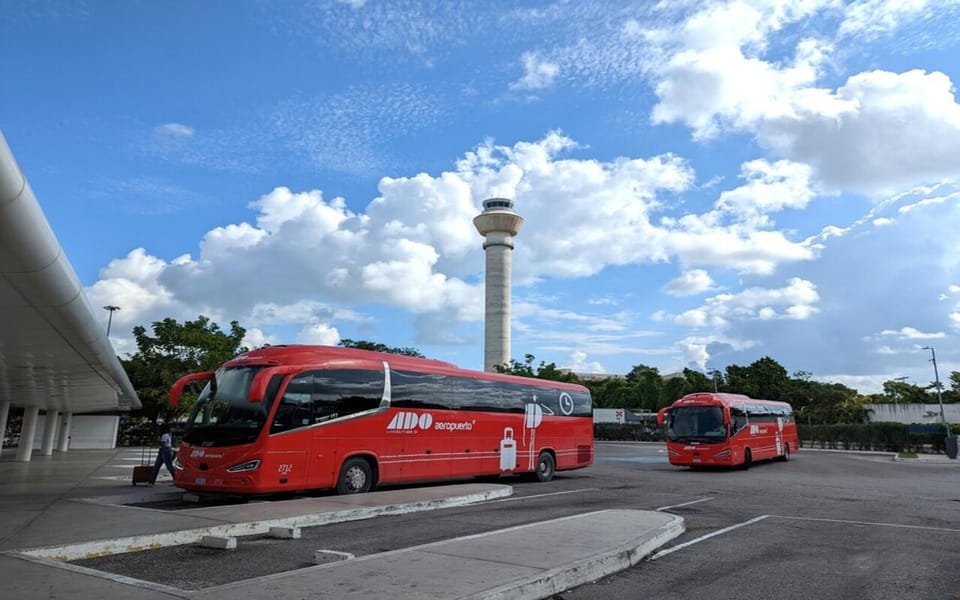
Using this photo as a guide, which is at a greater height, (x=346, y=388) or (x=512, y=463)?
(x=346, y=388)

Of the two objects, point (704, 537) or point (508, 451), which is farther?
point (508, 451)

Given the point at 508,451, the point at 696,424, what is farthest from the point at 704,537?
the point at 696,424

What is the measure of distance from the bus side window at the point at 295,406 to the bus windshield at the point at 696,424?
1620cm

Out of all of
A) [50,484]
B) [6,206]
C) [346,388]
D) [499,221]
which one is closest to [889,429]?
[346,388]

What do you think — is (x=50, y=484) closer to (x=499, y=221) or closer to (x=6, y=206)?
(x=6, y=206)

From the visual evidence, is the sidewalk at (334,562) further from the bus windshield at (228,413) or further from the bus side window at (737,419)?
the bus side window at (737,419)

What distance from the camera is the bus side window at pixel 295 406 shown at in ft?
41.0

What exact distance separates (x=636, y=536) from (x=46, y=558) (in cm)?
666

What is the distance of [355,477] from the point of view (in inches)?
547

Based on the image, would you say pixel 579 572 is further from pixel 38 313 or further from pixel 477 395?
pixel 477 395

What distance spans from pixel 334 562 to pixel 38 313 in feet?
23.9

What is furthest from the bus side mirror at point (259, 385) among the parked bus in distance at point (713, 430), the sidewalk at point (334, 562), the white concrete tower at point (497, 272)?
the white concrete tower at point (497, 272)

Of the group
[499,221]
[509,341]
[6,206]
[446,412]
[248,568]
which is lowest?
[248,568]

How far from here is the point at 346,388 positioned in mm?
13898
